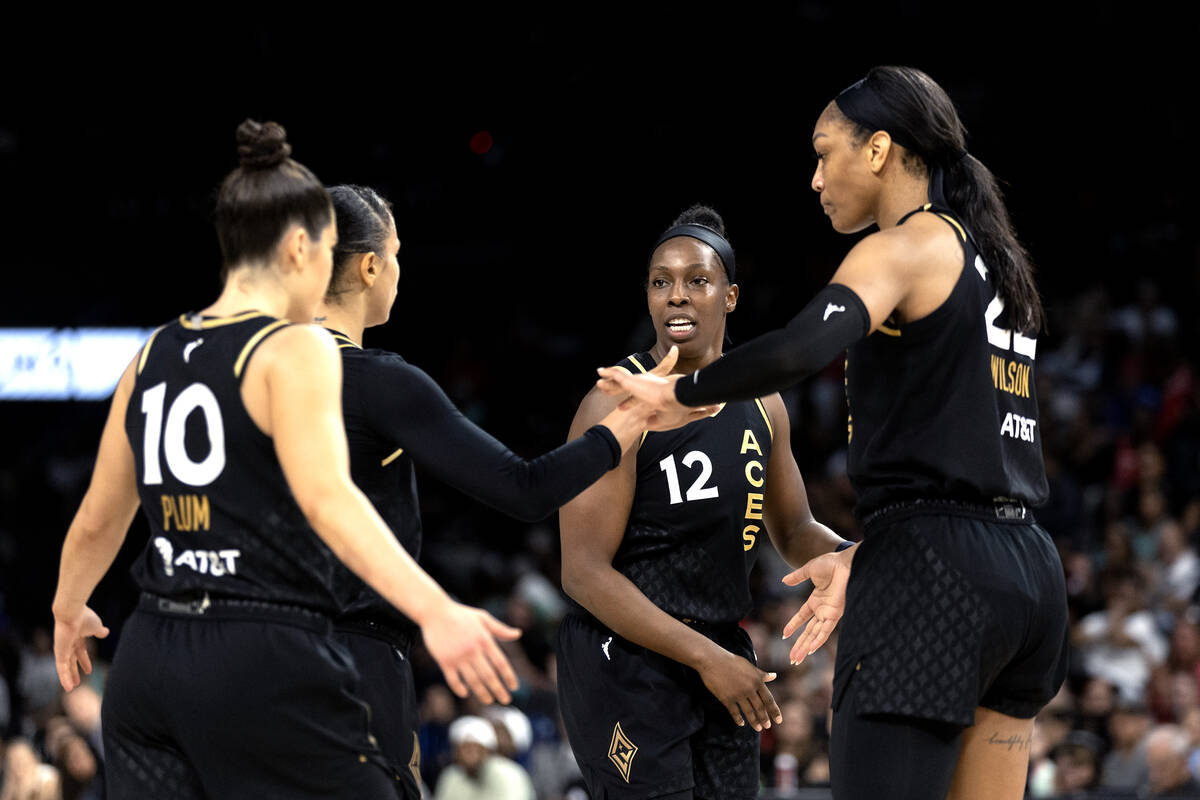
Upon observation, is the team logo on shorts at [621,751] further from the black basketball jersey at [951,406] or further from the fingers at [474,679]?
the fingers at [474,679]

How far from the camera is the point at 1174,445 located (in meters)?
11.7

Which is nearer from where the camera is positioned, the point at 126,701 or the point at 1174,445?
the point at 126,701

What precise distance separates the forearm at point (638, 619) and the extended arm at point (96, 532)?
1.39 metres

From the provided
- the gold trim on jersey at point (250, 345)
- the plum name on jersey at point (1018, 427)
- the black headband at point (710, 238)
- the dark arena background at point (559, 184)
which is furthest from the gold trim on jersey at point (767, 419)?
the dark arena background at point (559, 184)

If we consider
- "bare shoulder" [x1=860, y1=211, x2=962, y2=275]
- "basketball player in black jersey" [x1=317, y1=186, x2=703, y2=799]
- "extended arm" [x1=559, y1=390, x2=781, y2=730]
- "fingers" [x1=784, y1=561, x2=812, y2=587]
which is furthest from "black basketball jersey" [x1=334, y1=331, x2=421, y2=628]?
"bare shoulder" [x1=860, y1=211, x2=962, y2=275]

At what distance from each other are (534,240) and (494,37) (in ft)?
9.05

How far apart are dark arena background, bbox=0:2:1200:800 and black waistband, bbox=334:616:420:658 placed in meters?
7.41

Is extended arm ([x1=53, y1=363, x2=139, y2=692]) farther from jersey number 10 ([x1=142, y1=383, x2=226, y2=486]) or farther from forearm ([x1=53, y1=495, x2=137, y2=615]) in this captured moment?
jersey number 10 ([x1=142, y1=383, x2=226, y2=486])

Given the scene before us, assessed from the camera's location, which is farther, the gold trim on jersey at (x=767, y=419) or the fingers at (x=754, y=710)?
the gold trim on jersey at (x=767, y=419)

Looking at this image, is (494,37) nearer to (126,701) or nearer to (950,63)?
(950,63)

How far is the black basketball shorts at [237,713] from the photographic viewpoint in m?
3.04

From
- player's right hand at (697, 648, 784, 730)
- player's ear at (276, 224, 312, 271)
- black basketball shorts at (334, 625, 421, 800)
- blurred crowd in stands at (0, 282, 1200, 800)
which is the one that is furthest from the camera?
blurred crowd in stands at (0, 282, 1200, 800)

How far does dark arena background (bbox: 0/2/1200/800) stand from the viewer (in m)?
12.8

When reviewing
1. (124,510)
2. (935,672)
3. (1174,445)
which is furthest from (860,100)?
(1174,445)
